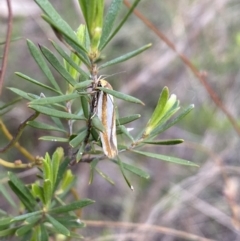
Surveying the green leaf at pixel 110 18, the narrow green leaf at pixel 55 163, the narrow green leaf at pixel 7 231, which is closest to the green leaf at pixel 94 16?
the green leaf at pixel 110 18

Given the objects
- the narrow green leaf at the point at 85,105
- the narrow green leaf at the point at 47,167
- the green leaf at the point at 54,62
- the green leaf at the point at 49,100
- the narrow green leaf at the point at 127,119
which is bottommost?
the narrow green leaf at the point at 47,167

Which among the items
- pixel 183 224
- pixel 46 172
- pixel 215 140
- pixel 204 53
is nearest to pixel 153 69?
pixel 204 53

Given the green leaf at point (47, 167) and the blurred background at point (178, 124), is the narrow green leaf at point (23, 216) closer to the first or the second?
the green leaf at point (47, 167)

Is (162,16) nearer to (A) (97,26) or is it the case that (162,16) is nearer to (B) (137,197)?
(B) (137,197)

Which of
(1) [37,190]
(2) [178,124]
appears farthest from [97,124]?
(2) [178,124]

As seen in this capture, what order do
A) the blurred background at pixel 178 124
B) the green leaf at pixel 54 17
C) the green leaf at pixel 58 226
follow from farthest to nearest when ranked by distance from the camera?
1. the blurred background at pixel 178 124
2. the green leaf at pixel 58 226
3. the green leaf at pixel 54 17

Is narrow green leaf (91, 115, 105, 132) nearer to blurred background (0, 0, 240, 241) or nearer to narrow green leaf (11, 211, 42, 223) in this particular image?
narrow green leaf (11, 211, 42, 223)

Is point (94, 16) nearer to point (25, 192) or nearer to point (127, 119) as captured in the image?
point (127, 119)
